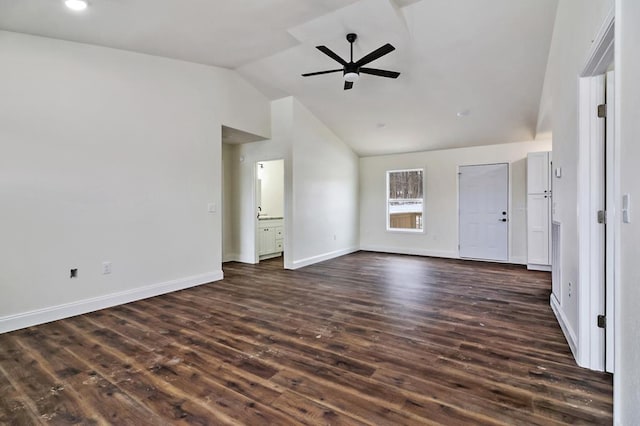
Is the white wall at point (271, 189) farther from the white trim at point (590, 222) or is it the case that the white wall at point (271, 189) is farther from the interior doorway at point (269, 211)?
the white trim at point (590, 222)

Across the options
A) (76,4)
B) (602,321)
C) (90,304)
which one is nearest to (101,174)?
(90,304)

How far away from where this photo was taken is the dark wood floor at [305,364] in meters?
1.80

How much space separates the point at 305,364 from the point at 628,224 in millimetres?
2005

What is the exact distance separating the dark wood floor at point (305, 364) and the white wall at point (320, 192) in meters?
2.07

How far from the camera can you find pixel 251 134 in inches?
220

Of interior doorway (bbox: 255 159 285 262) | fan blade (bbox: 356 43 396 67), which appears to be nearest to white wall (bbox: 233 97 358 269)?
interior doorway (bbox: 255 159 285 262)

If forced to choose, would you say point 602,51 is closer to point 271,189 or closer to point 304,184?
point 304,184

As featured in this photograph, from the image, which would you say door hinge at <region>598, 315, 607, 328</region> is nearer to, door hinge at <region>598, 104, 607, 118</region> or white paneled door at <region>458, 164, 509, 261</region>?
door hinge at <region>598, 104, 607, 118</region>

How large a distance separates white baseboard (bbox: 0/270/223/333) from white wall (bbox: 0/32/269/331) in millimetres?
12

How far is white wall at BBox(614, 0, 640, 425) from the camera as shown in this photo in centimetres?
123

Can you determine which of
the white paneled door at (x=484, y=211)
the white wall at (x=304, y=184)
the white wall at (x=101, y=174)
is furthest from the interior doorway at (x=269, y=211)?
the white paneled door at (x=484, y=211)

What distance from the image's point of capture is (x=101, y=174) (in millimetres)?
3629

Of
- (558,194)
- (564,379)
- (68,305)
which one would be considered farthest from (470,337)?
(68,305)

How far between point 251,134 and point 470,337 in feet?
14.7
